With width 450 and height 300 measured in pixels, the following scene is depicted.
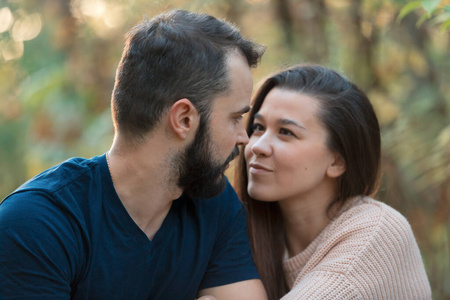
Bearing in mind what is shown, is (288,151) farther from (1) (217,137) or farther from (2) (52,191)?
(2) (52,191)

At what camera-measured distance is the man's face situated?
2.01 meters

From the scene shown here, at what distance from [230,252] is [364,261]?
0.55 meters

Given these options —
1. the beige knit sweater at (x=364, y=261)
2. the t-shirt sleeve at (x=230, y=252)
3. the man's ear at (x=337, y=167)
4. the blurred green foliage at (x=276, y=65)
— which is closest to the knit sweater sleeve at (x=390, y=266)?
the beige knit sweater at (x=364, y=261)

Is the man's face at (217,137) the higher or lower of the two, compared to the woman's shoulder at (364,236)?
higher

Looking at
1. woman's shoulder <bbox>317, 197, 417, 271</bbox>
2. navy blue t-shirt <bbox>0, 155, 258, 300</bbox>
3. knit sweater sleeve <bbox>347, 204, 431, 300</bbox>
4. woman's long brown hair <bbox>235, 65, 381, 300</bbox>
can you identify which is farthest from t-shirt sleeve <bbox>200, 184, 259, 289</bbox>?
knit sweater sleeve <bbox>347, 204, 431, 300</bbox>

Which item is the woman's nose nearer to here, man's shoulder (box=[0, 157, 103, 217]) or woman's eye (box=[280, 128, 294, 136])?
woman's eye (box=[280, 128, 294, 136])

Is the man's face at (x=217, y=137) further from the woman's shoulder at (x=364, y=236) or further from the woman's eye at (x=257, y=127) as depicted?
the woman's shoulder at (x=364, y=236)

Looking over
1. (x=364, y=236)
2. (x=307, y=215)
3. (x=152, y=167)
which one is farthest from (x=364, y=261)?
(x=152, y=167)

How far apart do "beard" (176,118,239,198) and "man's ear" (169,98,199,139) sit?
0.04m

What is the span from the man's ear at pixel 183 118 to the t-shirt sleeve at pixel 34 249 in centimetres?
50

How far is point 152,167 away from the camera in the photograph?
1.99m

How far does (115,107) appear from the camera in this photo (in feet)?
6.67

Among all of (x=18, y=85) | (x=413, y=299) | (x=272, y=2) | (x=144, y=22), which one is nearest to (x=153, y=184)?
(x=144, y=22)

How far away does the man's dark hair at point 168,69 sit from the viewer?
1.94 metres
